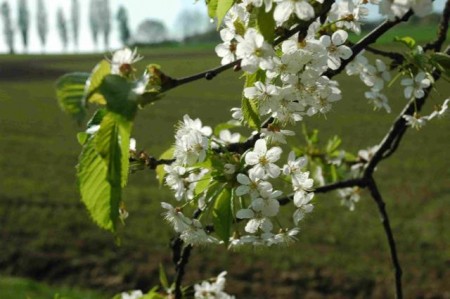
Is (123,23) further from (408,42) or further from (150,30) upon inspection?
(408,42)

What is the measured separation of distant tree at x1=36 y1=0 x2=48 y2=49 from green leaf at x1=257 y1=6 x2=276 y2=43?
6598cm

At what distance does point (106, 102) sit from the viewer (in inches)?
23.2

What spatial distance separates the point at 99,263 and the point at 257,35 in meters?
7.31

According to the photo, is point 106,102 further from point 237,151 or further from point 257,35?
point 237,151

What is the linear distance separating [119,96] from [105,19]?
230 feet

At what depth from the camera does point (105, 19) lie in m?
68.4

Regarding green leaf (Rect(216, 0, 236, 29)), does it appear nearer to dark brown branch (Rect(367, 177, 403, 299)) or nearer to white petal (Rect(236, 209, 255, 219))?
white petal (Rect(236, 209, 255, 219))

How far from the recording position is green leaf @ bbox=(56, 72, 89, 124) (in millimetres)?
567

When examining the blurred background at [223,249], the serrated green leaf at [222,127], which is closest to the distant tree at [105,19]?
the blurred background at [223,249]

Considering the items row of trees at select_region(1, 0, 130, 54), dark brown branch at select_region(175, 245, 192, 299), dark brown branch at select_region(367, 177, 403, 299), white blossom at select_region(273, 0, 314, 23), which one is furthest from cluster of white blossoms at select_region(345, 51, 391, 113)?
row of trees at select_region(1, 0, 130, 54)

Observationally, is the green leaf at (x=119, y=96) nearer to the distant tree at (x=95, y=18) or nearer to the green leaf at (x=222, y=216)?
the green leaf at (x=222, y=216)

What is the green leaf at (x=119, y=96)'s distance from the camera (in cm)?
58

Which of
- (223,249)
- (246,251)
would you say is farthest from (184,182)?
(223,249)

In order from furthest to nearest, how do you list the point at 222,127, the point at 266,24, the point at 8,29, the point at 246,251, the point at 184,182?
1. the point at 8,29
2. the point at 246,251
3. the point at 222,127
4. the point at 184,182
5. the point at 266,24
